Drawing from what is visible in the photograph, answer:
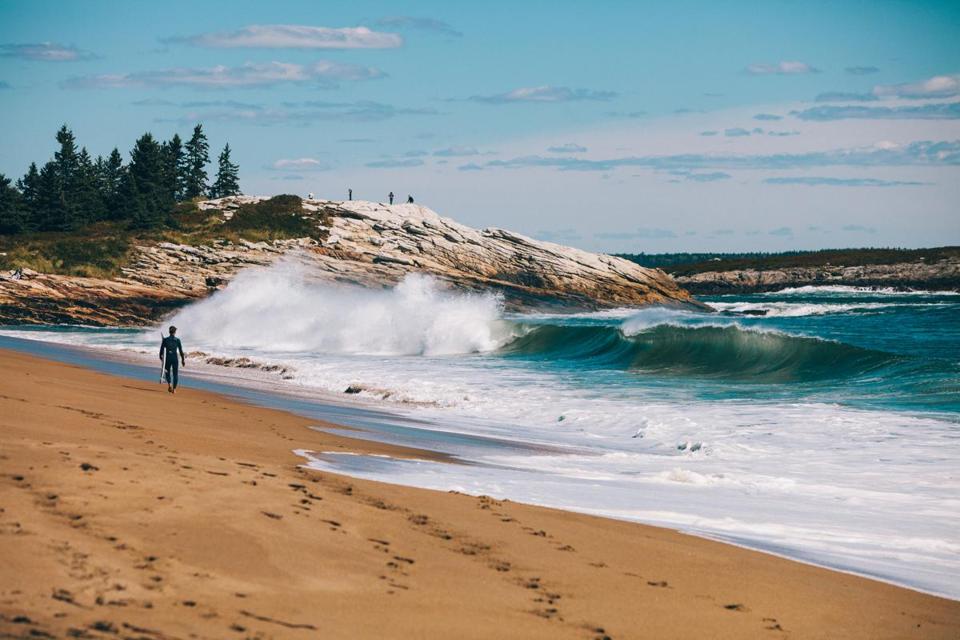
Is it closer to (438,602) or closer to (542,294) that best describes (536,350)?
(542,294)

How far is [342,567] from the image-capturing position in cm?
630

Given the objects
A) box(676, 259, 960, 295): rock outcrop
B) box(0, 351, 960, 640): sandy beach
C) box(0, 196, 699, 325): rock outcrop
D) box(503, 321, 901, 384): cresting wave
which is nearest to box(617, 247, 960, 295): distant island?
box(676, 259, 960, 295): rock outcrop

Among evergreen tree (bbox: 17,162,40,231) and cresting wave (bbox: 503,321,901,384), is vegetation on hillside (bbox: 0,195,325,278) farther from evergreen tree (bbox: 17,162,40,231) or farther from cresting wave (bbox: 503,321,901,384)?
cresting wave (bbox: 503,321,901,384)

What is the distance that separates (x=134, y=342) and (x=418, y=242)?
2657 centimetres

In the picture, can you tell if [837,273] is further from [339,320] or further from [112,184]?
[339,320]

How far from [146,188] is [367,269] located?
62.9 feet

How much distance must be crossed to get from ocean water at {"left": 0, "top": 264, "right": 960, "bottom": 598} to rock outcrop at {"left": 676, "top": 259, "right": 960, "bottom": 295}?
6865cm

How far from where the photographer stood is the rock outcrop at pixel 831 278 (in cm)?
11338

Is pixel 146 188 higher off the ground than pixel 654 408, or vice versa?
pixel 146 188

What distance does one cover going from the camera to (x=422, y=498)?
9.15m

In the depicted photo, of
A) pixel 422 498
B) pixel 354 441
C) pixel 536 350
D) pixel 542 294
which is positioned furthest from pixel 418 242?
pixel 422 498

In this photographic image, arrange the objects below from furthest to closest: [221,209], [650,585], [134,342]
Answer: [221,209]
[134,342]
[650,585]

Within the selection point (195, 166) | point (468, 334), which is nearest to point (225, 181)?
point (195, 166)

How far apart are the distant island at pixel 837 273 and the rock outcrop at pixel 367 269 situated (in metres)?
50.7
